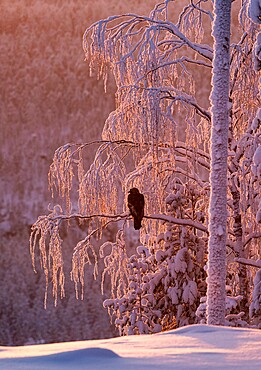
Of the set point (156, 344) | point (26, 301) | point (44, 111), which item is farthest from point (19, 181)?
point (156, 344)

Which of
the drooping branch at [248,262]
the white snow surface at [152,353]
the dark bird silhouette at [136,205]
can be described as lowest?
the white snow surface at [152,353]

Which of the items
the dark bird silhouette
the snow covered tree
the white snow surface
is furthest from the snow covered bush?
the white snow surface

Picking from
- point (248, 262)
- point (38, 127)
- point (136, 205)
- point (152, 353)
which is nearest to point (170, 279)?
point (248, 262)

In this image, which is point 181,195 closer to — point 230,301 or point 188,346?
point 230,301

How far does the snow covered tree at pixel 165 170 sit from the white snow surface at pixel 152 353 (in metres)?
5.17

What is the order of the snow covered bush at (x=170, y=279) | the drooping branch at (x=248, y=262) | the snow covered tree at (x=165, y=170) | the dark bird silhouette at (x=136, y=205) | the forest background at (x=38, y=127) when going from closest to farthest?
1. the snow covered tree at (x=165, y=170)
2. the dark bird silhouette at (x=136, y=205)
3. the drooping branch at (x=248, y=262)
4. the snow covered bush at (x=170, y=279)
5. the forest background at (x=38, y=127)

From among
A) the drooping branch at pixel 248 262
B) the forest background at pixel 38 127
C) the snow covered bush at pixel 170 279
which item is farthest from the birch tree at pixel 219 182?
the forest background at pixel 38 127

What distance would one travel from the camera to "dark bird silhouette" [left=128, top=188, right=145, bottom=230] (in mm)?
11742

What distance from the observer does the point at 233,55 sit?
11883mm

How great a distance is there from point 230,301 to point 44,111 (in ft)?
342

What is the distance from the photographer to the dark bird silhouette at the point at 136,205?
1174 cm

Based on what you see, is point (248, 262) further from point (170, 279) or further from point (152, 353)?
point (152, 353)

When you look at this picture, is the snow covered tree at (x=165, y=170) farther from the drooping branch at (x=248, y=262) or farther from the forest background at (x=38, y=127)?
the forest background at (x=38, y=127)

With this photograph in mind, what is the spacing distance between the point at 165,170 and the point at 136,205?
0.98m
